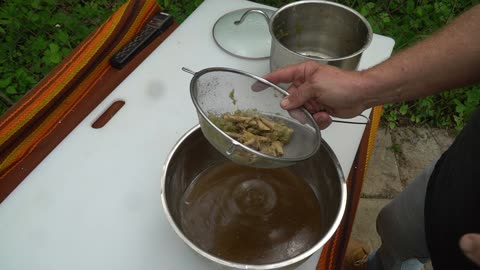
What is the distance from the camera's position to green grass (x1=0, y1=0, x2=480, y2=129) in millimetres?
2061

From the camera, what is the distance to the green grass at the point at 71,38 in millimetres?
2061

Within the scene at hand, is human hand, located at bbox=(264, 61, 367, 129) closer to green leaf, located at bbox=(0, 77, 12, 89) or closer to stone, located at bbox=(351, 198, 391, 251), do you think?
stone, located at bbox=(351, 198, 391, 251)

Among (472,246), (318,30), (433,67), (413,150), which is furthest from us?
(413,150)

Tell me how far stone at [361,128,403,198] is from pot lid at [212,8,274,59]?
90 cm

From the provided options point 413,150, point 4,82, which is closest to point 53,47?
point 4,82

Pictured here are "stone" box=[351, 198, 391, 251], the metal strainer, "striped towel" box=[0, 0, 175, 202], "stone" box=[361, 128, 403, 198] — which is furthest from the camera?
"stone" box=[361, 128, 403, 198]

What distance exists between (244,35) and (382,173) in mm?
1014

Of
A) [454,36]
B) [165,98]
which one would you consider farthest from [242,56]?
[454,36]

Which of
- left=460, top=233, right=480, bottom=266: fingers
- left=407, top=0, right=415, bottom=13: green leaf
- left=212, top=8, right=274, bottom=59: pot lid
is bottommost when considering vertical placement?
left=407, top=0, right=415, bottom=13: green leaf

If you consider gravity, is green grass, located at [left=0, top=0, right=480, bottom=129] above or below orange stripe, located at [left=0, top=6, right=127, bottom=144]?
below

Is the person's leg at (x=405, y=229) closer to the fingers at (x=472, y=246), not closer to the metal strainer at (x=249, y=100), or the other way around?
the metal strainer at (x=249, y=100)

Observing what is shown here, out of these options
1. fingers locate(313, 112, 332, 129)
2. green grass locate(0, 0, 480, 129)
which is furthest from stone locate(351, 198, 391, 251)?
fingers locate(313, 112, 332, 129)

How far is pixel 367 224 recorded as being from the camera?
1783 mm

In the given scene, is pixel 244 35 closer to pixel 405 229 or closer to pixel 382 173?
pixel 405 229
